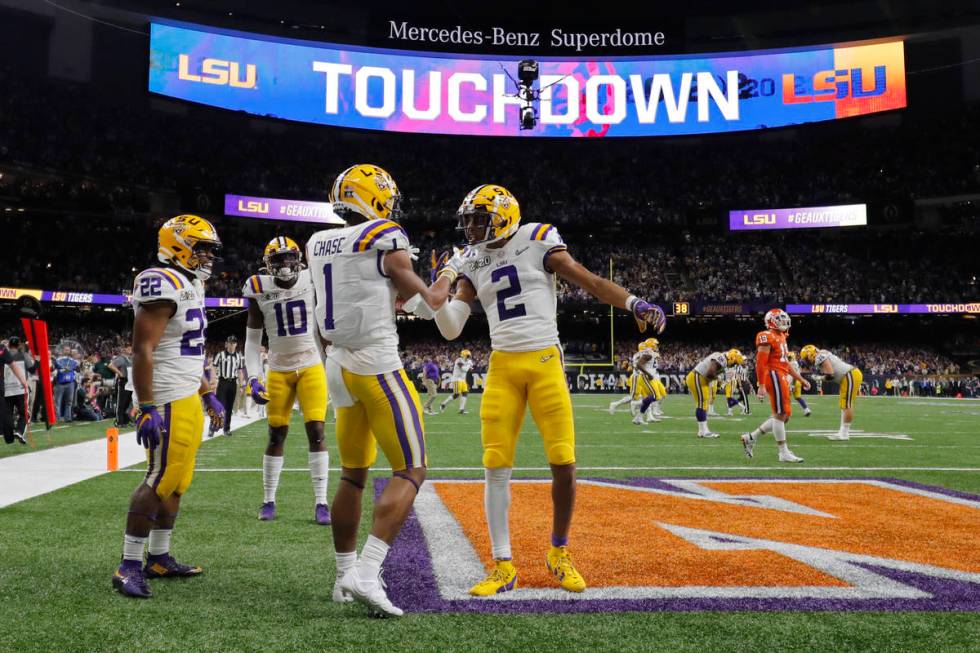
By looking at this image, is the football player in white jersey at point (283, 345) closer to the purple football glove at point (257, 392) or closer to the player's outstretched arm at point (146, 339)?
the purple football glove at point (257, 392)

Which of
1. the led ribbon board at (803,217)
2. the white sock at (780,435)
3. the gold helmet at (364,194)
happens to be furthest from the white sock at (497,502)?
the led ribbon board at (803,217)

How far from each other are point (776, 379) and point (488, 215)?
24.8ft

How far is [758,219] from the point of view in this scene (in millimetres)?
44594

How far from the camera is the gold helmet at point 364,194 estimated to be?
3771 millimetres

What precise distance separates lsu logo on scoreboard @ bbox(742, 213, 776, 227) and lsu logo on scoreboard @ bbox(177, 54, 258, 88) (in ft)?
97.0

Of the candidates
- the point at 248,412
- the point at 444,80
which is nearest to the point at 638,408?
the point at 248,412

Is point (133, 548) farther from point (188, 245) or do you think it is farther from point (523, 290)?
point (523, 290)

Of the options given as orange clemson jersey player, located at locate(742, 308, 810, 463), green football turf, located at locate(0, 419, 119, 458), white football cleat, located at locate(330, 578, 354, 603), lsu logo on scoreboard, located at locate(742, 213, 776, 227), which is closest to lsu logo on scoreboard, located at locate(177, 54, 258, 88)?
green football turf, located at locate(0, 419, 119, 458)

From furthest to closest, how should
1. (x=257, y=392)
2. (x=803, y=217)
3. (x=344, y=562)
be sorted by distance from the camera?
(x=803, y=217) < (x=257, y=392) < (x=344, y=562)

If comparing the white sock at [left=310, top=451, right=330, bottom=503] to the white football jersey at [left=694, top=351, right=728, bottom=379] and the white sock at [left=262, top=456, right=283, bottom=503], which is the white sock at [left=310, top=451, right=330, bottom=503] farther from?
the white football jersey at [left=694, top=351, right=728, bottom=379]

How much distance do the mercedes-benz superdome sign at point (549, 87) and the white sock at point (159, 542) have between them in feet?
129

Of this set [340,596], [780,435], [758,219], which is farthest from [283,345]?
[758,219]

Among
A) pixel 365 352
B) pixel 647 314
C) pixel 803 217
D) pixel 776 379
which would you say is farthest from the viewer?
pixel 803 217

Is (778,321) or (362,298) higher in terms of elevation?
(778,321)
